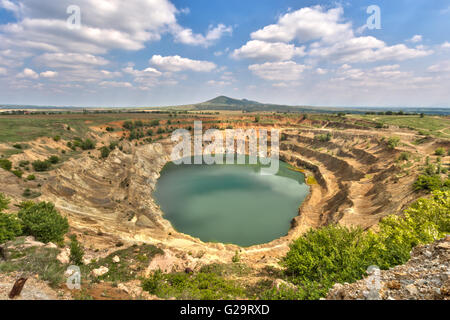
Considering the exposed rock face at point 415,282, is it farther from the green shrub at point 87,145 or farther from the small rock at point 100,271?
the green shrub at point 87,145

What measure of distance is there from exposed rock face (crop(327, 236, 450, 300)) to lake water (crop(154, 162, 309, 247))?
19.6 m

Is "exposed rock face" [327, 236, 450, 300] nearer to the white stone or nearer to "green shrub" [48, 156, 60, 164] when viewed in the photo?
the white stone

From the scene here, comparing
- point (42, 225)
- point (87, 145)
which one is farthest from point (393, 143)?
point (87, 145)

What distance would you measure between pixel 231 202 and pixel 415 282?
32.4m

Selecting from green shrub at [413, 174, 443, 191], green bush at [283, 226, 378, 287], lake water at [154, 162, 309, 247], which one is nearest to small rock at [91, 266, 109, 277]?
green bush at [283, 226, 378, 287]

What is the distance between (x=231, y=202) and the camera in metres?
38.9

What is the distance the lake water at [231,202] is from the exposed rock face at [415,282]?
19.6 m

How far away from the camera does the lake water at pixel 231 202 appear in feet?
97.8

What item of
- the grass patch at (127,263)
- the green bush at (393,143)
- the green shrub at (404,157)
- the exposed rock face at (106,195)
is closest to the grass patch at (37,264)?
the grass patch at (127,263)

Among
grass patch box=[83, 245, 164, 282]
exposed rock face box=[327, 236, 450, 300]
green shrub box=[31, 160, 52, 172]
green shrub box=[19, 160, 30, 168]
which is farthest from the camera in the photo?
green shrub box=[31, 160, 52, 172]

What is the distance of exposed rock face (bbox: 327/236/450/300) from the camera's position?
21.6ft
